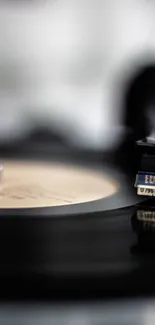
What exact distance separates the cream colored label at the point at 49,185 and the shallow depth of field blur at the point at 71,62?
1.21ft

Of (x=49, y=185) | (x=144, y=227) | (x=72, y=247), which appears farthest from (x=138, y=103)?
(x=72, y=247)

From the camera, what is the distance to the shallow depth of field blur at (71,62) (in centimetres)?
162

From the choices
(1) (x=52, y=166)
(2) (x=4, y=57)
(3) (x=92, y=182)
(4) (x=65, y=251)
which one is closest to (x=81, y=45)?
(2) (x=4, y=57)

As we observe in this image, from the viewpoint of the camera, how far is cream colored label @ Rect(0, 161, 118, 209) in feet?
3.19

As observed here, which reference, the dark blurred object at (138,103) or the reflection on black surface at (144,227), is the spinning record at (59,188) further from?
the dark blurred object at (138,103)

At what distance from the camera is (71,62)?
164cm

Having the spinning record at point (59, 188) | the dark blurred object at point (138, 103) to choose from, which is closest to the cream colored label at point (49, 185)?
the spinning record at point (59, 188)

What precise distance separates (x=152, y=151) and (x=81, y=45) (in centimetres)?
69

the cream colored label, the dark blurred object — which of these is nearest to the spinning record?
the cream colored label

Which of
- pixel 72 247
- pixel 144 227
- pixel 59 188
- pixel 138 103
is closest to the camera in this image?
pixel 72 247

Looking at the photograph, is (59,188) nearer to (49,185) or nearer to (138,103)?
(49,185)

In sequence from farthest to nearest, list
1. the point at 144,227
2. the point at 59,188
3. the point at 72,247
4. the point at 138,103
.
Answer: the point at 138,103
the point at 59,188
the point at 144,227
the point at 72,247

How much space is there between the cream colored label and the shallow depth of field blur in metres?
0.37

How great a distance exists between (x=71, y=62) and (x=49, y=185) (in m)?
0.63
